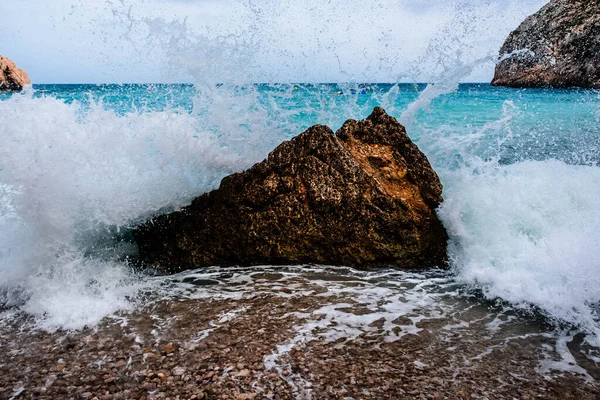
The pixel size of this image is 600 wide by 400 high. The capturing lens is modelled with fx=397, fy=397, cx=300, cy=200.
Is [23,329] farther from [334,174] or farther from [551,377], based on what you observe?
[551,377]

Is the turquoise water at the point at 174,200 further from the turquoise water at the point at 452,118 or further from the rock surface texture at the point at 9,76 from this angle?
the rock surface texture at the point at 9,76

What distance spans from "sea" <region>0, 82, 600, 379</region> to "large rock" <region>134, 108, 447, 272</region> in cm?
18

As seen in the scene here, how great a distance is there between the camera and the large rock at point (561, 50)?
114 feet

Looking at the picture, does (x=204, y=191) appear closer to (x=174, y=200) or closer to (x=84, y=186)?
(x=174, y=200)

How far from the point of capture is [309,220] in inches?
163

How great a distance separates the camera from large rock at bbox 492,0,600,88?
3488 centimetres

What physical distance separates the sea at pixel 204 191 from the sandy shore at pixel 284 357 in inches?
3.5

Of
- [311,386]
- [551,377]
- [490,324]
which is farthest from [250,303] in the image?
[551,377]

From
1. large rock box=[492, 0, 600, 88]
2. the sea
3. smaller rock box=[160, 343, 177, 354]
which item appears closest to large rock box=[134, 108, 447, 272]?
the sea

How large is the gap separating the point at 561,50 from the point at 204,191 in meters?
43.1

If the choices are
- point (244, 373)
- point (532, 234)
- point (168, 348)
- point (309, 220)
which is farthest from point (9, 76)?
point (532, 234)

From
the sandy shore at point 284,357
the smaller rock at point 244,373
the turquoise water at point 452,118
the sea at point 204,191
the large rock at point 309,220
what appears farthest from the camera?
the turquoise water at point 452,118

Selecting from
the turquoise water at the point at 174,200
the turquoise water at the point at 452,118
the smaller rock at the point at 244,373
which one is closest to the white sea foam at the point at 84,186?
the turquoise water at the point at 174,200

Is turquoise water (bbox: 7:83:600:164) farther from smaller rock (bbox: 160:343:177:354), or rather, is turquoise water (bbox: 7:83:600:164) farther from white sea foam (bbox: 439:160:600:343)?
smaller rock (bbox: 160:343:177:354)
